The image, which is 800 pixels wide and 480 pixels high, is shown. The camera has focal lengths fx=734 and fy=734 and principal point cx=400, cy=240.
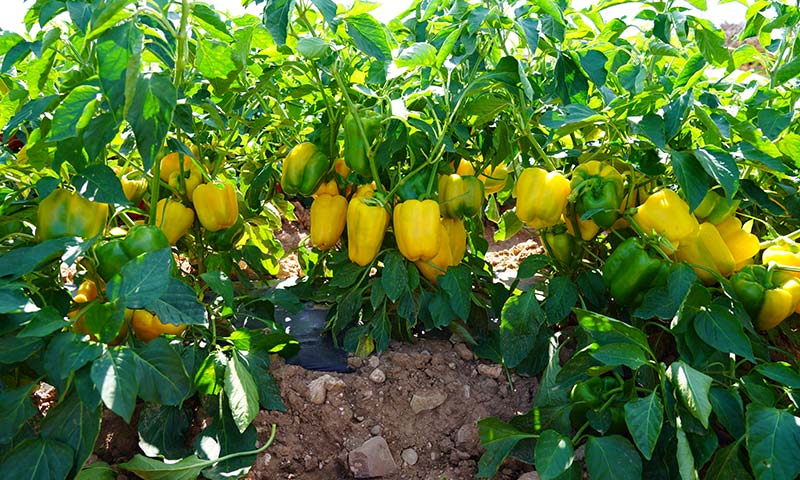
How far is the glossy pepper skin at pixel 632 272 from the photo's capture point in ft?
5.06

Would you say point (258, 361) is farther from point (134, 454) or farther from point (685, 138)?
point (685, 138)

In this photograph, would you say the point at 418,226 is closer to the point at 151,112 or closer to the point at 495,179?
the point at 495,179

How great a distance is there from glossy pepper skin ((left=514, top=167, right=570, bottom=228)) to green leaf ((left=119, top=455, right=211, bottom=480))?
851 millimetres

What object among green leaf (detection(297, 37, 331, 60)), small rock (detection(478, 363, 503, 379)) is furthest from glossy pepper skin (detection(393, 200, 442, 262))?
green leaf (detection(297, 37, 331, 60))

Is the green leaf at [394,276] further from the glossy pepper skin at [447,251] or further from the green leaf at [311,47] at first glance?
the green leaf at [311,47]

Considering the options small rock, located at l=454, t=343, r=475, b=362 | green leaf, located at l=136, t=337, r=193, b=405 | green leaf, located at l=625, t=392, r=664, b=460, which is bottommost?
small rock, located at l=454, t=343, r=475, b=362

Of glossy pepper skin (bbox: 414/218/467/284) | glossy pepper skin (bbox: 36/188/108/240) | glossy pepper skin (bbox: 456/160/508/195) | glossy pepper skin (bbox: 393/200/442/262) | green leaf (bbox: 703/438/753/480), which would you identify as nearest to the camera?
green leaf (bbox: 703/438/753/480)

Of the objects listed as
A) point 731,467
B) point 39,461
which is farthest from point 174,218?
point 731,467

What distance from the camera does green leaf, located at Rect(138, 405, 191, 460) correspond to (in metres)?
1.40

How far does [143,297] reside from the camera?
1.21m

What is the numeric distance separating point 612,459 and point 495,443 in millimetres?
231

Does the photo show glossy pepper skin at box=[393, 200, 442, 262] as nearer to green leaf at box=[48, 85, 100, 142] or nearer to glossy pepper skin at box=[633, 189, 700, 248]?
glossy pepper skin at box=[633, 189, 700, 248]

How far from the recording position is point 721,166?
1.41 meters

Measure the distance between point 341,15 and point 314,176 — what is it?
438 mm
